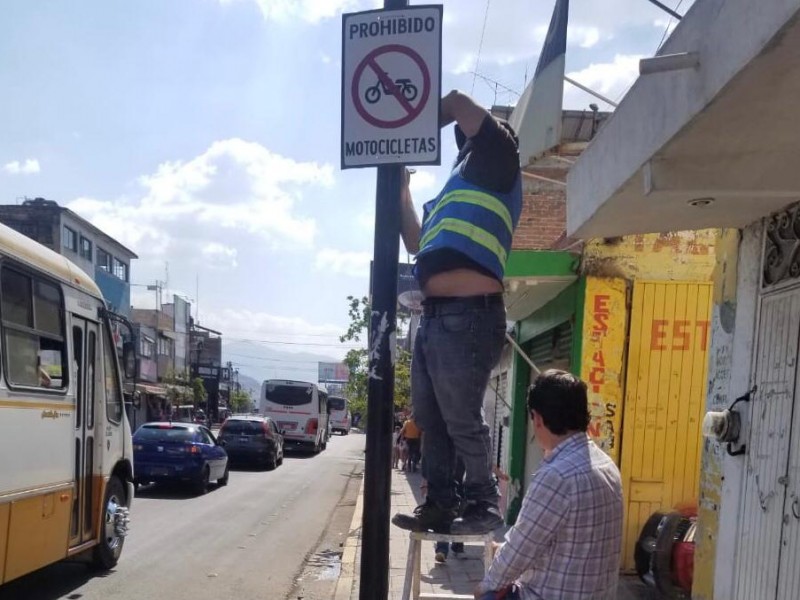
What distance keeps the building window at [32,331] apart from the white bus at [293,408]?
23.3m

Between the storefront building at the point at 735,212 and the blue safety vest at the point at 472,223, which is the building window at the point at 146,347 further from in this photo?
the blue safety vest at the point at 472,223

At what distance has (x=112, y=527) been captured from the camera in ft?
24.4

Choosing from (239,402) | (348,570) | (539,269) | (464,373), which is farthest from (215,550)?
(239,402)

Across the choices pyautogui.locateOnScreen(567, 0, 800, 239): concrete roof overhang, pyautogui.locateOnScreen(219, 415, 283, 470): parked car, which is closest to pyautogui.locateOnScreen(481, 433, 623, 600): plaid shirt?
pyautogui.locateOnScreen(567, 0, 800, 239): concrete roof overhang

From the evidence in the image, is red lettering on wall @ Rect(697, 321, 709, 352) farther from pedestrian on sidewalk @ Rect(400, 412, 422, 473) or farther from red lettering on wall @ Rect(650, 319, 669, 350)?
pedestrian on sidewalk @ Rect(400, 412, 422, 473)

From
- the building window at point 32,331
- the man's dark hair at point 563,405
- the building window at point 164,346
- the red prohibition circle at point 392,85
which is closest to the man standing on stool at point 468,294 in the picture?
the red prohibition circle at point 392,85

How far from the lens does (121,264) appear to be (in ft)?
148

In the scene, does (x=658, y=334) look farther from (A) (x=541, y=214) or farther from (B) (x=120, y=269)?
(B) (x=120, y=269)

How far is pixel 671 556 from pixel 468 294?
384cm

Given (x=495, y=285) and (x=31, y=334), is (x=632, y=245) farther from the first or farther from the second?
(x=31, y=334)

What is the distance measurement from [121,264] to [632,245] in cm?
4244

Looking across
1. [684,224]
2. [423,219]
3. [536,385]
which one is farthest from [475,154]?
[684,224]

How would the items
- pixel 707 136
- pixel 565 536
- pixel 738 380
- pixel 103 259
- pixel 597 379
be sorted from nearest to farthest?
pixel 565 536 < pixel 707 136 < pixel 738 380 < pixel 597 379 < pixel 103 259

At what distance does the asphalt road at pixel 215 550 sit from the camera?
22.8ft
